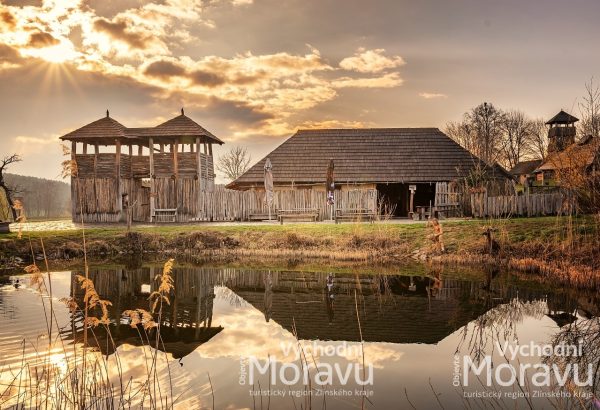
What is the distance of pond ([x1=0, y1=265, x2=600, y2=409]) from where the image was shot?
16.7ft

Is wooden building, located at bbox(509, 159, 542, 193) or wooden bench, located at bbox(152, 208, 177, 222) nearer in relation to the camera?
wooden bench, located at bbox(152, 208, 177, 222)

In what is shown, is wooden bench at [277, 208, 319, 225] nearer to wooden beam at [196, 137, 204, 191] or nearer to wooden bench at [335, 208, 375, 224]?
wooden bench at [335, 208, 375, 224]

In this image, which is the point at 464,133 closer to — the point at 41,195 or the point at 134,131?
the point at 134,131

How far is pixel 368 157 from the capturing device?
30.5m

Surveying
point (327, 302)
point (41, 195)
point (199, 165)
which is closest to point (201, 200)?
point (199, 165)

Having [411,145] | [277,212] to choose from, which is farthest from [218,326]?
[411,145]

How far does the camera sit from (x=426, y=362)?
20.6ft

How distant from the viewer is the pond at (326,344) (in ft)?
16.7

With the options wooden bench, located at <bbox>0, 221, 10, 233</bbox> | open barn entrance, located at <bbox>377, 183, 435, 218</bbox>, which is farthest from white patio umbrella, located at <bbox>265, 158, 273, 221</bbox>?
wooden bench, located at <bbox>0, 221, 10, 233</bbox>

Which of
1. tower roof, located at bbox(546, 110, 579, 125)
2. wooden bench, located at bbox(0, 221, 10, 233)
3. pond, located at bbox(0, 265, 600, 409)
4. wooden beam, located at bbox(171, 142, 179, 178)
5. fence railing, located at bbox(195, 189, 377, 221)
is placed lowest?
pond, located at bbox(0, 265, 600, 409)

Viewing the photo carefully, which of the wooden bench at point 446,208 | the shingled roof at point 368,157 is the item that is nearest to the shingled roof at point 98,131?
the shingled roof at point 368,157

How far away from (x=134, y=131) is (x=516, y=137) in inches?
2124

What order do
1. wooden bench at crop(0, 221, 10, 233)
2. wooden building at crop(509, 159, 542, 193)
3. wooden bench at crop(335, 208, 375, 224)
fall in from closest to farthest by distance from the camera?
wooden bench at crop(0, 221, 10, 233) < wooden bench at crop(335, 208, 375, 224) < wooden building at crop(509, 159, 542, 193)

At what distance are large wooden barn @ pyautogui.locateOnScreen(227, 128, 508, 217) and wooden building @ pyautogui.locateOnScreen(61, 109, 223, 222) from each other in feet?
11.3
